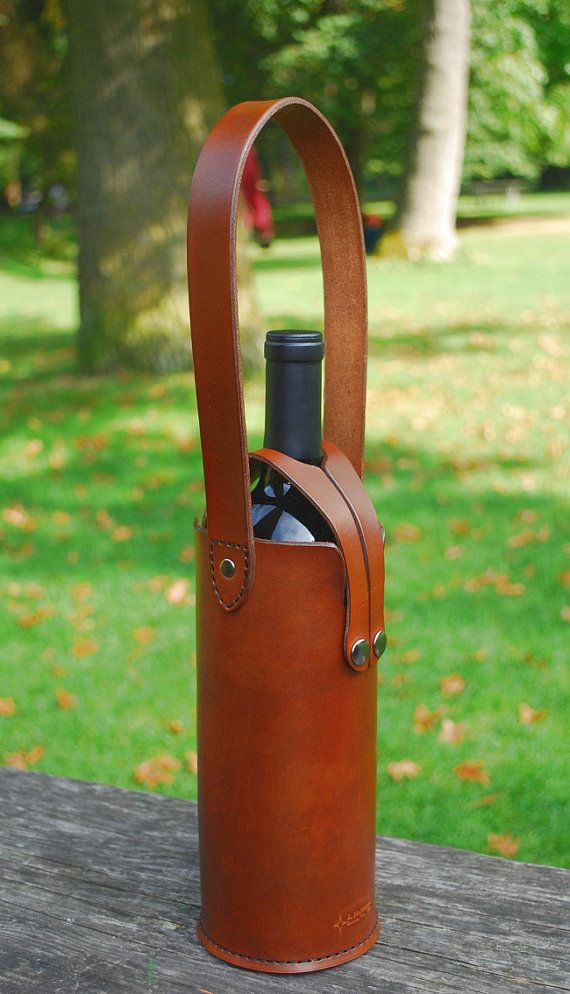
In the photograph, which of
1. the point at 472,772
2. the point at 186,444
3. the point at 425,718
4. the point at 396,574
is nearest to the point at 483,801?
the point at 472,772

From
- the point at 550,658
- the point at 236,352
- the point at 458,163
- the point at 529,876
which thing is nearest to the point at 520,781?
the point at 550,658

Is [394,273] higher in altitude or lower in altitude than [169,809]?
higher

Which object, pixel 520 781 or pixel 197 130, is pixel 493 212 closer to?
pixel 197 130

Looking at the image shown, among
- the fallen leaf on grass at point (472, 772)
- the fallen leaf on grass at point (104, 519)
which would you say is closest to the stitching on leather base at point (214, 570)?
the fallen leaf on grass at point (472, 772)

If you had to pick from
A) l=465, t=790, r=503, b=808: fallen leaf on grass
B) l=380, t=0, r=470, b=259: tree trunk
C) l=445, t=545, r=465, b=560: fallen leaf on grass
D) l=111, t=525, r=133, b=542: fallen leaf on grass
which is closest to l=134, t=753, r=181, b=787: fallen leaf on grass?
l=465, t=790, r=503, b=808: fallen leaf on grass

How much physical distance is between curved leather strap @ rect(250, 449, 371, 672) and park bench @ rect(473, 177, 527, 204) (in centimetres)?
3733

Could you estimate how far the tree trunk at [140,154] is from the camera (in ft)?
25.8

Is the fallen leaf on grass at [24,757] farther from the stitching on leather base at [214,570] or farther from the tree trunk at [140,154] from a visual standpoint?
the tree trunk at [140,154]

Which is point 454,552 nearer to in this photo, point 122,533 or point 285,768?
point 122,533

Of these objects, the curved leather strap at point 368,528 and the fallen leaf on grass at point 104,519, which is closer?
the curved leather strap at point 368,528

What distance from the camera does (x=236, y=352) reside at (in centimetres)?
135

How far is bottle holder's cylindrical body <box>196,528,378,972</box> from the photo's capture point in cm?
144

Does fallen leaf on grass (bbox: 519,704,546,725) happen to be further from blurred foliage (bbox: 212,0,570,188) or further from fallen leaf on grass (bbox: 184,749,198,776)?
blurred foliage (bbox: 212,0,570,188)

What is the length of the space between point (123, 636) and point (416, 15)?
62.3 feet
